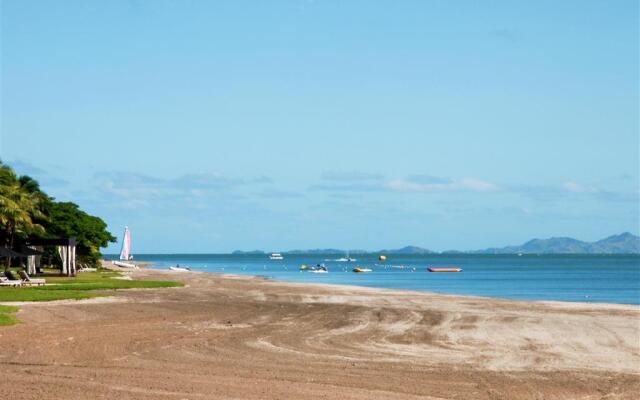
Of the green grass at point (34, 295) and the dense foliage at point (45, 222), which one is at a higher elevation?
the dense foliage at point (45, 222)

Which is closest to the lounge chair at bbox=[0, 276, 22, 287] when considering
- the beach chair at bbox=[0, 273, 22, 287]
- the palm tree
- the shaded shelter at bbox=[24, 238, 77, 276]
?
the beach chair at bbox=[0, 273, 22, 287]

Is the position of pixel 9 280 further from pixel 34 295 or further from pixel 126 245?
pixel 126 245

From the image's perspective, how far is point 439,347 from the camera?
2181 centimetres

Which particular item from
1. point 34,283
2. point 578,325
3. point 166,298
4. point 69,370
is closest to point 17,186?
point 34,283

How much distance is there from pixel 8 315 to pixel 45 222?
57.0 m

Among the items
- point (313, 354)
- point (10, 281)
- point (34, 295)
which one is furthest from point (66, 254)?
point (313, 354)

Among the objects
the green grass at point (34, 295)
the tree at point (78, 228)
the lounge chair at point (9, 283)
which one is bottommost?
the green grass at point (34, 295)

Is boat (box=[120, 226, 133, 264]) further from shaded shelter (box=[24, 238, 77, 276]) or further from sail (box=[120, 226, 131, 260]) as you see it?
shaded shelter (box=[24, 238, 77, 276])

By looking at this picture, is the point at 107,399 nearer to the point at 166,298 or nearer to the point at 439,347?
the point at 439,347

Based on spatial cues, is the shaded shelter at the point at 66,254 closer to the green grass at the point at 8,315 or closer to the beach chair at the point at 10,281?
the beach chair at the point at 10,281

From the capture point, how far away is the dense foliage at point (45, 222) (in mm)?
70438

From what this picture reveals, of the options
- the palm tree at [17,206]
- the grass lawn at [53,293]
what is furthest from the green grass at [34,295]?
the palm tree at [17,206]

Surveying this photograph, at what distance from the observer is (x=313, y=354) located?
19734 millimetres

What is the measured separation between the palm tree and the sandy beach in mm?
32619
